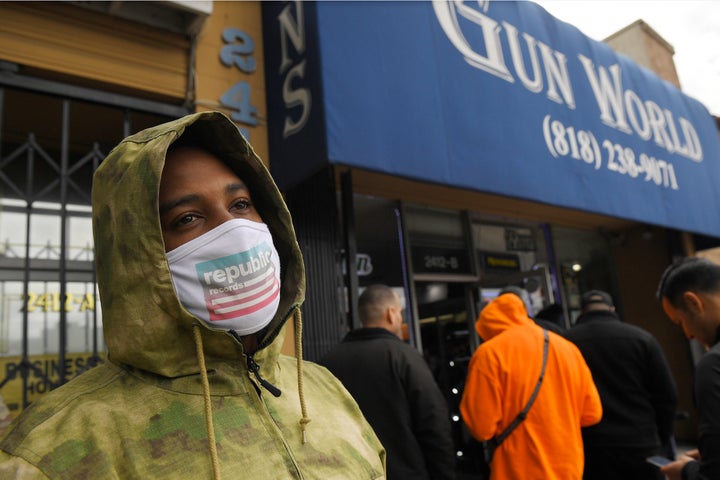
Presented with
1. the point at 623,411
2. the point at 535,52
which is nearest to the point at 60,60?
the point at 535,52

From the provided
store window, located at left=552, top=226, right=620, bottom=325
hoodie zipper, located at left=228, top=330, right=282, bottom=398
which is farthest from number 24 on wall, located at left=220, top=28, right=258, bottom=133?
store window, located at left=552, top=226, right=620, bottom=325

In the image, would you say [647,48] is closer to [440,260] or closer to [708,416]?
[440,260]

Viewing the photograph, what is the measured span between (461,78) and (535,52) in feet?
4.46

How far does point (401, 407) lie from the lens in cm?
298

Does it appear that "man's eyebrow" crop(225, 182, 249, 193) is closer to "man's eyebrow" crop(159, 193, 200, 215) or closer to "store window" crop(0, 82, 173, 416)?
"man's eyebrow" crop(159, 193, 200, 215)

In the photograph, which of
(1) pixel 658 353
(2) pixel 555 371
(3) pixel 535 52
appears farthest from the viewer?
(3) pixel 535 52

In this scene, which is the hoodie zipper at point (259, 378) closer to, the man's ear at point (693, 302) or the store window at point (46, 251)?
the man's ear at point (693, 302)

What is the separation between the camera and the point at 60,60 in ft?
11.1

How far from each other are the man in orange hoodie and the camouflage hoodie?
1.80 meters

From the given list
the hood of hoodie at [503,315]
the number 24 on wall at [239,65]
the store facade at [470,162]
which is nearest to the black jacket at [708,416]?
the hood of hoodie at [503,315]

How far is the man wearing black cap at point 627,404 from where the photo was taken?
11.5 feet

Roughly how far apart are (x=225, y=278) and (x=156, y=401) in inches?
12.8

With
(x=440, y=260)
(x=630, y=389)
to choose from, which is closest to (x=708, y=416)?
(x=630, y=389)

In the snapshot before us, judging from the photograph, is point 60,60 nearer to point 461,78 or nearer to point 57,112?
point 57,112
